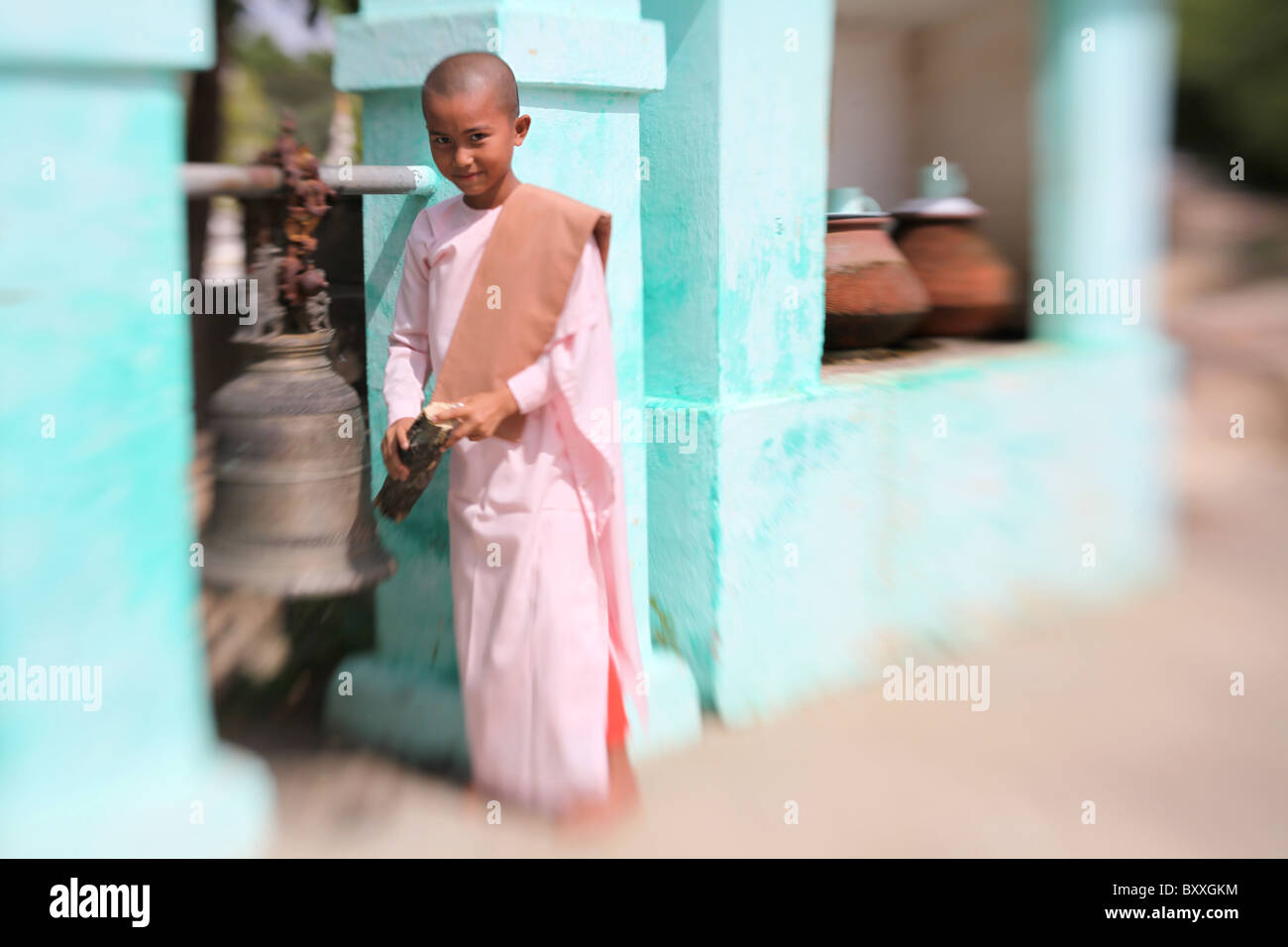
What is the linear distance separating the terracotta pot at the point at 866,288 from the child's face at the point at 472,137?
181cm

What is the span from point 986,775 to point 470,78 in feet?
7.27

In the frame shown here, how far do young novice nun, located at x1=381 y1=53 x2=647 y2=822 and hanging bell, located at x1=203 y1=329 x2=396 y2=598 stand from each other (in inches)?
6.8

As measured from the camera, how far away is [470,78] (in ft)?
7.97

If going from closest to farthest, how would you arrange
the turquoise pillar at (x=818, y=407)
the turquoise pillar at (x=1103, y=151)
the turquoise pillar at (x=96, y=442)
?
the turquoise pillar at (x=96, y=442)
the turquoise pillar at (x=818, y=407)
the turquoise pillar at (x=1103, y=151)

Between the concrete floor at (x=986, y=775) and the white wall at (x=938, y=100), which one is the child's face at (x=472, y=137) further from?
the white wall at (x=938, y=100)

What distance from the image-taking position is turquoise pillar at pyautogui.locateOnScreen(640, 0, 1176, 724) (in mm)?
3414

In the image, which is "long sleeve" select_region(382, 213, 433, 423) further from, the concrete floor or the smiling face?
the concrete floor

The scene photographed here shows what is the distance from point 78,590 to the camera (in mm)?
1861

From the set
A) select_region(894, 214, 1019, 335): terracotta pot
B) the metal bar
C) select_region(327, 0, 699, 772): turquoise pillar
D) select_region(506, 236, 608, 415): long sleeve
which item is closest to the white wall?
select_region(894, 214, 1019, 335): terracotta pot

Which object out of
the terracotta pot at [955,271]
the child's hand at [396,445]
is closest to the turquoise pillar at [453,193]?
the child's hand at [396,445]

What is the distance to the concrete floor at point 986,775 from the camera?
2.93 metres

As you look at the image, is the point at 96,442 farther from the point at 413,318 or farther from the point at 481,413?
the point at 413,318

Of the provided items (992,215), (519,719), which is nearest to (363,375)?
(519,719)

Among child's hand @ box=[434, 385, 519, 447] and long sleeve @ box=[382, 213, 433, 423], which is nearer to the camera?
child's hand @ box=[434, 385, 519, 447]
